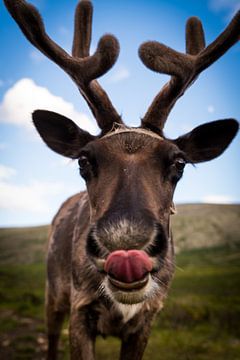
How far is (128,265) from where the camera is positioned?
3.14 meters

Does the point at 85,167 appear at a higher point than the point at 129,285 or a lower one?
higher

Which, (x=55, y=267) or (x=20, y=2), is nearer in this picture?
(x=20, y=2)

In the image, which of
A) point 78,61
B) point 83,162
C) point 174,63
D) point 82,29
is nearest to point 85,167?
point 83,162

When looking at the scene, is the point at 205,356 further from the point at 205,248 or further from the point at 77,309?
the point at 205,248

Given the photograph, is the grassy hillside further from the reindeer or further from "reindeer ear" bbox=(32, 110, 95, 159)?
"reindeer ear" bbox=(32, 110, 95, 159)

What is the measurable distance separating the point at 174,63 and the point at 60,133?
189 centimetres

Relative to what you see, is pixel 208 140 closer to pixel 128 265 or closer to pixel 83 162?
pixel 83 162

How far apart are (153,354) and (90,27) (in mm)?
9188

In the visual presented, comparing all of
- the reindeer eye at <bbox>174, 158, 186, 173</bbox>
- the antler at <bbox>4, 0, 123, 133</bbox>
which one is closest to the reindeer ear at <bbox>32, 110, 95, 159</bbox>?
the antler at <bbox>4, 0, 123, 133</bbox>

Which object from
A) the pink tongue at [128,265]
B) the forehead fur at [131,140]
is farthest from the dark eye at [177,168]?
the pink tongue at [128,265]

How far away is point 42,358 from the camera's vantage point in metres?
10.0

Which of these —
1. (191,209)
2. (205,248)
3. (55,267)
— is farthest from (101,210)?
(191,209)

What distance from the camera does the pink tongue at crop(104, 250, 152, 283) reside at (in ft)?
10.3

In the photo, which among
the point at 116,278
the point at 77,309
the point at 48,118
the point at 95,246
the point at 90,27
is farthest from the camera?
the point at 90,27
